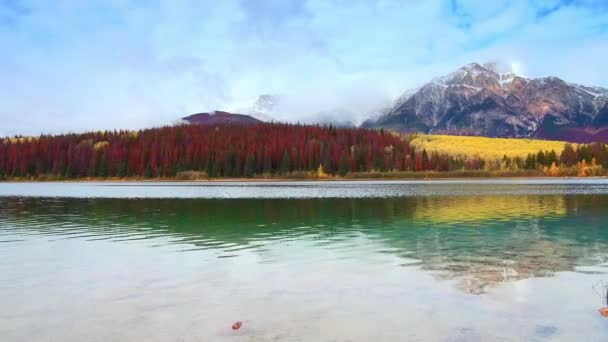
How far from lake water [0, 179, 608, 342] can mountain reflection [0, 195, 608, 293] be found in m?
0.18

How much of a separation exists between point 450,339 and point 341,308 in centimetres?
422

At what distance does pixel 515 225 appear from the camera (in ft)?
135

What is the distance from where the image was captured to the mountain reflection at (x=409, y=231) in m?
25.4

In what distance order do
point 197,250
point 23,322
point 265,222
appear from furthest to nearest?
point 265,222, point 197,250, point 23,322

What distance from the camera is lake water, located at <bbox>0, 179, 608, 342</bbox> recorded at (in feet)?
50.1

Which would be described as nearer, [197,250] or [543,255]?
[543,255]

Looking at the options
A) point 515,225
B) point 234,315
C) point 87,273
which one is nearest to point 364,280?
point 234,315

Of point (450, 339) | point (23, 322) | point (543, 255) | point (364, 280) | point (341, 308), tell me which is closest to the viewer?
point (450, 339)

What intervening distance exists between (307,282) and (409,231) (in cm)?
1771

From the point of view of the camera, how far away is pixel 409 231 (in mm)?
37750

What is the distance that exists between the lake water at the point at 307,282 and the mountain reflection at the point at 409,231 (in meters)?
0.18

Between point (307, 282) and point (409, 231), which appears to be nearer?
point (307, 282)

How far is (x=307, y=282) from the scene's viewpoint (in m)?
21.5

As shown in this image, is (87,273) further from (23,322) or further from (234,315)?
(234,315)
